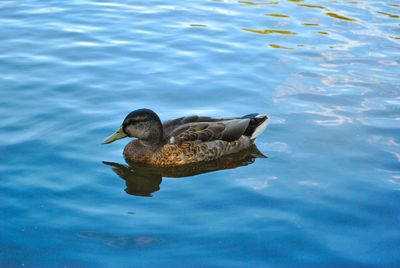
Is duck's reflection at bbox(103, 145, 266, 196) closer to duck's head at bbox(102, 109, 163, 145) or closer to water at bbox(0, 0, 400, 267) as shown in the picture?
water at bbox(0, 0, 400, 267)

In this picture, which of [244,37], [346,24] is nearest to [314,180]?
[244,37]

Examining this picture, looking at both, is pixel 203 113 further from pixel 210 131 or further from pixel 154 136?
pixel 154 136

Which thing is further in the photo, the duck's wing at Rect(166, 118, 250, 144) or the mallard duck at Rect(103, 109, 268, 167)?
the duck's wing at Rect(166, 118, 250, 144)

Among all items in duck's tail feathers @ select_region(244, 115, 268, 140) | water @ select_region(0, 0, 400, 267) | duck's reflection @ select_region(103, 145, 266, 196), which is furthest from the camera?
duck's tail feathers @ select_region(244, 115, 268, 140)

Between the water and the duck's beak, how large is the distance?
187 millimetres

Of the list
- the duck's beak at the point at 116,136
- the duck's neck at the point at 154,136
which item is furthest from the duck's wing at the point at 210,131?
the duck's beak at the point at 116,136

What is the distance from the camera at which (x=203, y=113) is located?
10.6 meters

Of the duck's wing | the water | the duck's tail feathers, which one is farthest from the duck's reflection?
the duck's wing

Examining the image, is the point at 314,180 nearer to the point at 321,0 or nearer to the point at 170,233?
the point at 170,233

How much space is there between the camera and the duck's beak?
369 inches

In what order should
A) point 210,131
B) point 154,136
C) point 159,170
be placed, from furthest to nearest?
point 210,131
point 154,136
point 159,170

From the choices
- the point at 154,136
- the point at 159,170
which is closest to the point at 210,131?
the point at 154,136

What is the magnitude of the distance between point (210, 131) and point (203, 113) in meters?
0.98

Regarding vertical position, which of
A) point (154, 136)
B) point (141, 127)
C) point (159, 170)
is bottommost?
point (159, 170)
